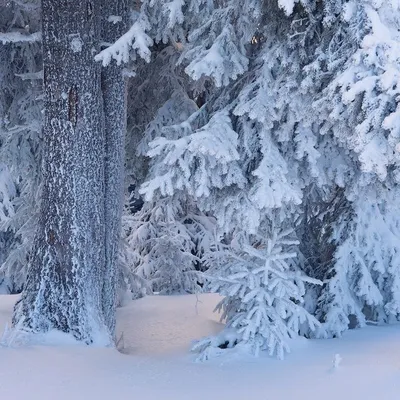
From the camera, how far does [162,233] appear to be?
10.2 m

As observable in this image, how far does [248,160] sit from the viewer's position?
5.18 m

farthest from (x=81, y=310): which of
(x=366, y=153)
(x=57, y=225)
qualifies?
(x=366, y=153)

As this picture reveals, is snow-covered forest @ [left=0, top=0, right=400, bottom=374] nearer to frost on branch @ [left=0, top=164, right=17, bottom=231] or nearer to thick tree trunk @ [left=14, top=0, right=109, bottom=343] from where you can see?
thick tree trunk @ [left=14, top=0, right=109, bottom=343]

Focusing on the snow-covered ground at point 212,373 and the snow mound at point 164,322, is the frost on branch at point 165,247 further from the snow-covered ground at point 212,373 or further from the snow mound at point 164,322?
the snow-covered ground at point 212,373

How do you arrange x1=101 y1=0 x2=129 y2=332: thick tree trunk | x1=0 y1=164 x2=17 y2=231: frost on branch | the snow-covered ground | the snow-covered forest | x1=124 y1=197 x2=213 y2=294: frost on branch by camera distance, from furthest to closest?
x1=0 y1=164 x2=17 y2=231: frost on branch
x1=124 y1=197 x2=213 y2=294: frost on branch
x1=101 y1=0 x2=129 y2=332: thick tree trunk
the snow-covered forest
the snow-covered ground

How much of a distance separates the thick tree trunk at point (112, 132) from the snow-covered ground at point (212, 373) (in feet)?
3.13

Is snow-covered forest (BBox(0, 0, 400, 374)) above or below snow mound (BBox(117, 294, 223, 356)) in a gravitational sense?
above

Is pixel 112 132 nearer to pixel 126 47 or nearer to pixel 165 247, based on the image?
pixel 126 47

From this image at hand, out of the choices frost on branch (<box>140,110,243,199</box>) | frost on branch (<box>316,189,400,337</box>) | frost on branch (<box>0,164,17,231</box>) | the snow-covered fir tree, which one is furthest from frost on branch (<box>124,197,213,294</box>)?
frost on branch (<box>140,110,243,199</box>)

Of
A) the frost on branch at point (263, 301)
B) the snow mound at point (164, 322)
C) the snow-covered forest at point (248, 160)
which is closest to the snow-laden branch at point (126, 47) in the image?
the snow-covered forest at point (248, 160)

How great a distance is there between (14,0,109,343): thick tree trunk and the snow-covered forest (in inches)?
0.5

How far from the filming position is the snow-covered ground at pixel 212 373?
153 inches

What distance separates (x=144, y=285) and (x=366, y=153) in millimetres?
5458

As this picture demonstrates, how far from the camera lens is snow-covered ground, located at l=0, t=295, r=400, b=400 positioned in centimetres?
388
